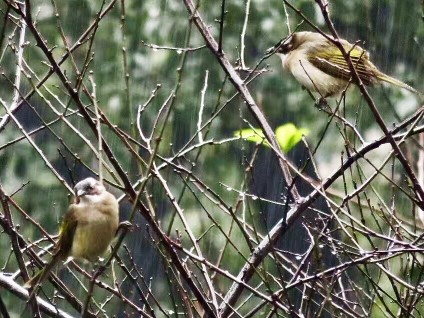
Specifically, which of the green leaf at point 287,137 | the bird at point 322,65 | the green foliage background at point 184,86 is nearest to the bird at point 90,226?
the green leaf at point 287,137

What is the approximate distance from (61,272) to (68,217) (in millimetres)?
3375

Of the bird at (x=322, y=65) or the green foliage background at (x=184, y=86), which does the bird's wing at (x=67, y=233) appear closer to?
the bird at (x=322, y=65)

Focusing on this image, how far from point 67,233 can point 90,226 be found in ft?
0.25

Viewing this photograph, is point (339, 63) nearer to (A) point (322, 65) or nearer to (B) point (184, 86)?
(A) point (322, 65)

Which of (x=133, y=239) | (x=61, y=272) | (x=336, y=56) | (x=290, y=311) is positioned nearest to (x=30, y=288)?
(x=290, y=311)

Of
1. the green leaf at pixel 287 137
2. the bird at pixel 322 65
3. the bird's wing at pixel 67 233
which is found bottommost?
the bird's wing at pixel 67 233

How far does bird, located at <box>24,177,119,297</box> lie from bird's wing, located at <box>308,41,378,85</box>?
136 cm

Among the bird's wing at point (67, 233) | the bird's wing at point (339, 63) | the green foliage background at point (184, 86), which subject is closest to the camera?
the bird's wing at point (67, 233)

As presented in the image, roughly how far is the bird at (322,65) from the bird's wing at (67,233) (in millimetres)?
1318

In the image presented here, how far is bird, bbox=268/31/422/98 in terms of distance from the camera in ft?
13.4

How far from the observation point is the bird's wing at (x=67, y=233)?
9.31ft

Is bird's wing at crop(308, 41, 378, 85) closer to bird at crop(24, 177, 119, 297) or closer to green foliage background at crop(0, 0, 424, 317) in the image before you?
bird at crop(24, 177, 119, 297)

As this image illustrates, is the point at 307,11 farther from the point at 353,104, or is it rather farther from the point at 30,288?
the point at 30,288

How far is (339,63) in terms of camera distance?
4.46 meters
